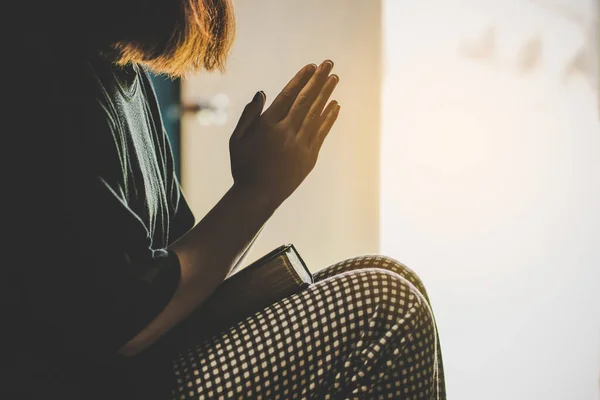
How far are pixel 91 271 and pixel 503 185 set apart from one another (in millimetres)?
862

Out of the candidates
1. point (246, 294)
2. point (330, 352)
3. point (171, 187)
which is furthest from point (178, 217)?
point (330, 352)

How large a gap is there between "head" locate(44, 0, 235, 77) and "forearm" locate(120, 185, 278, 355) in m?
0.17

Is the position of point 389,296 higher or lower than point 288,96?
lower

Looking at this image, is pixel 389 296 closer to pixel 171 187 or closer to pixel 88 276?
pixel 88 276

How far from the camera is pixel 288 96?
702mm

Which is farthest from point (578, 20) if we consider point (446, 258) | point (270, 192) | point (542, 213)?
point (270, 192)

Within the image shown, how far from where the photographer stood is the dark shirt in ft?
1.78

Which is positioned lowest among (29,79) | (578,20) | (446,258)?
(446,258)

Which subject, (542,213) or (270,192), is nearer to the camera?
(270,192)

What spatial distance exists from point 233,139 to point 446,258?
0.71 metres

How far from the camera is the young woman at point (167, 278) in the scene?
551 millimetres

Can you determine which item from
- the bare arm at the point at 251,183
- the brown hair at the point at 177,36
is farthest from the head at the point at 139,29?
the bare arm at the point at 251,183

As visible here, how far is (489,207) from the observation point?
46.9 inches

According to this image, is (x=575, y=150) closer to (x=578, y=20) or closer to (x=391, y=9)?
(x=578, y=20)
